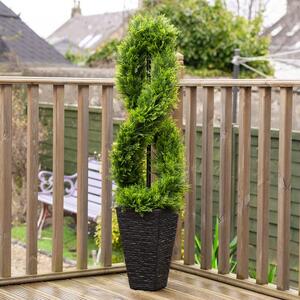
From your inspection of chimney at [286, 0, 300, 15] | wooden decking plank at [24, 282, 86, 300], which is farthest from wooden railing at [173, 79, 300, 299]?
chimney at [286, 0, 300, 15]

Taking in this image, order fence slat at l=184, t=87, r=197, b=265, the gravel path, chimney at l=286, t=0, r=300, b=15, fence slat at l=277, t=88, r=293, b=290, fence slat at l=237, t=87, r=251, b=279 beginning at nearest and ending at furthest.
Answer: fence slat at l=277, t=88, r=293, b=290 < fence slat at l=237, t=87, r=251, b=279 < fence slat at l=184, t=87, r=197, b=265 < the gravel path < chimney at l=286, t=0, r=300, b=15

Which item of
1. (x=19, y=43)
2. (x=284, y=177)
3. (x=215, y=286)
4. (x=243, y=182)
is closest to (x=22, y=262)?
(x=19, y=43)

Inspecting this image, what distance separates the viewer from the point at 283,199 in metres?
2.82

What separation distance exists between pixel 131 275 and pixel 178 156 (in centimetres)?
52

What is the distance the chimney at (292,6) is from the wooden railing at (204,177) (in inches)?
354

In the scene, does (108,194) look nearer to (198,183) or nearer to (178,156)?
(178,156)

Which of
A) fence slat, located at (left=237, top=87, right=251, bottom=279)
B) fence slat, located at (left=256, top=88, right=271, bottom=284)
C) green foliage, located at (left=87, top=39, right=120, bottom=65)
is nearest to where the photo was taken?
fence slat, located at (left=256, top=88, right=271, bottom=284)

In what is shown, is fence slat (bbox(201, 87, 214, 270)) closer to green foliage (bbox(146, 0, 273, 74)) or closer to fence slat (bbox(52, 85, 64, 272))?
fence slat (bbox(52, 85, 64, 272))

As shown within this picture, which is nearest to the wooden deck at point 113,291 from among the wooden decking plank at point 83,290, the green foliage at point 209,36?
the wooden decking plank at point 83,290

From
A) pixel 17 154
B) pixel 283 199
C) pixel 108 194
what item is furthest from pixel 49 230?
pixel 283 199

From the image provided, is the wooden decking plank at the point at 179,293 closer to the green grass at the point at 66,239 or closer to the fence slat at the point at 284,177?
the fence slat at the point at 284,177

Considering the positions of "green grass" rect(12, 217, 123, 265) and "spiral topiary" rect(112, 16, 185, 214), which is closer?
"spiral topiary" rect(112, 16, 185, 214)

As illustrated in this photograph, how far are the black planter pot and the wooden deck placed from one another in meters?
0.05

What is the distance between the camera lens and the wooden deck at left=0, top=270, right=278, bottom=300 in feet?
9.42
